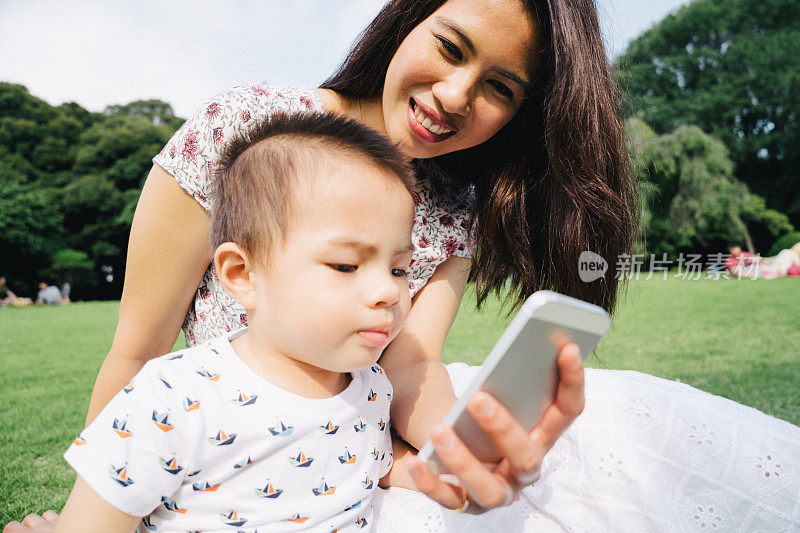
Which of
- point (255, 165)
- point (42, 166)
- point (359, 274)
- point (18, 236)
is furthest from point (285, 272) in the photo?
point (42, 166)

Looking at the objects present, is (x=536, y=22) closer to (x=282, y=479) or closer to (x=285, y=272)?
(x=285, y=272)

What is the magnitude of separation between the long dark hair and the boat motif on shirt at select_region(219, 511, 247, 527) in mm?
1347

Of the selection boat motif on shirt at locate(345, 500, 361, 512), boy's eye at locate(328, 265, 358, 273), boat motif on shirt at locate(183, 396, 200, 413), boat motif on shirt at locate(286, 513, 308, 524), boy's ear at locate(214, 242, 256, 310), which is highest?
boy's eye at locate(328, 265, 358, 273)

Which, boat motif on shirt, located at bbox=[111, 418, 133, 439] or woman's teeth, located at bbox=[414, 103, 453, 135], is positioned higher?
woman's teeth, located at bbox=[414, 103, 453, 135]

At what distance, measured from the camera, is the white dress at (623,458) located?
5.13ft

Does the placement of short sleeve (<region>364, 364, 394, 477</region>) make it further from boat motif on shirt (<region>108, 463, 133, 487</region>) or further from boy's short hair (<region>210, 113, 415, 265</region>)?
→ boat motif on shirt (<region>108, 463, 133, 487</region>)

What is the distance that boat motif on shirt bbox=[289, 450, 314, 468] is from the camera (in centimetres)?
127

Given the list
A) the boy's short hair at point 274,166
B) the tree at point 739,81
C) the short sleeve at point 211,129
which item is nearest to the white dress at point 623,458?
the short sleeve at point 211,129

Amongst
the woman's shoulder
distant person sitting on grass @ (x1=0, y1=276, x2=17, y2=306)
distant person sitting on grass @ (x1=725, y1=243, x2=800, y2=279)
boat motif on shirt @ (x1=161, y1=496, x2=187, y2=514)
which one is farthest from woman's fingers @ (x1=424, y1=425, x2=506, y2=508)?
distant person sitting on grass @ (x1=0, y1=276, x2=17, y2=306)

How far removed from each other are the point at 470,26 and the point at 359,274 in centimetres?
106

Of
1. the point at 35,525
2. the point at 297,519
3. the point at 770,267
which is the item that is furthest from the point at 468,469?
the point at 770,267

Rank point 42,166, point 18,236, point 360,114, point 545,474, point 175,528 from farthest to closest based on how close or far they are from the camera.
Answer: point 42,166 → point 18,236 → point 360,114 → point 545,474 → point 175,528

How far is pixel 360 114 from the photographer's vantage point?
2195mm

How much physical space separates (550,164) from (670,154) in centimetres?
2698
